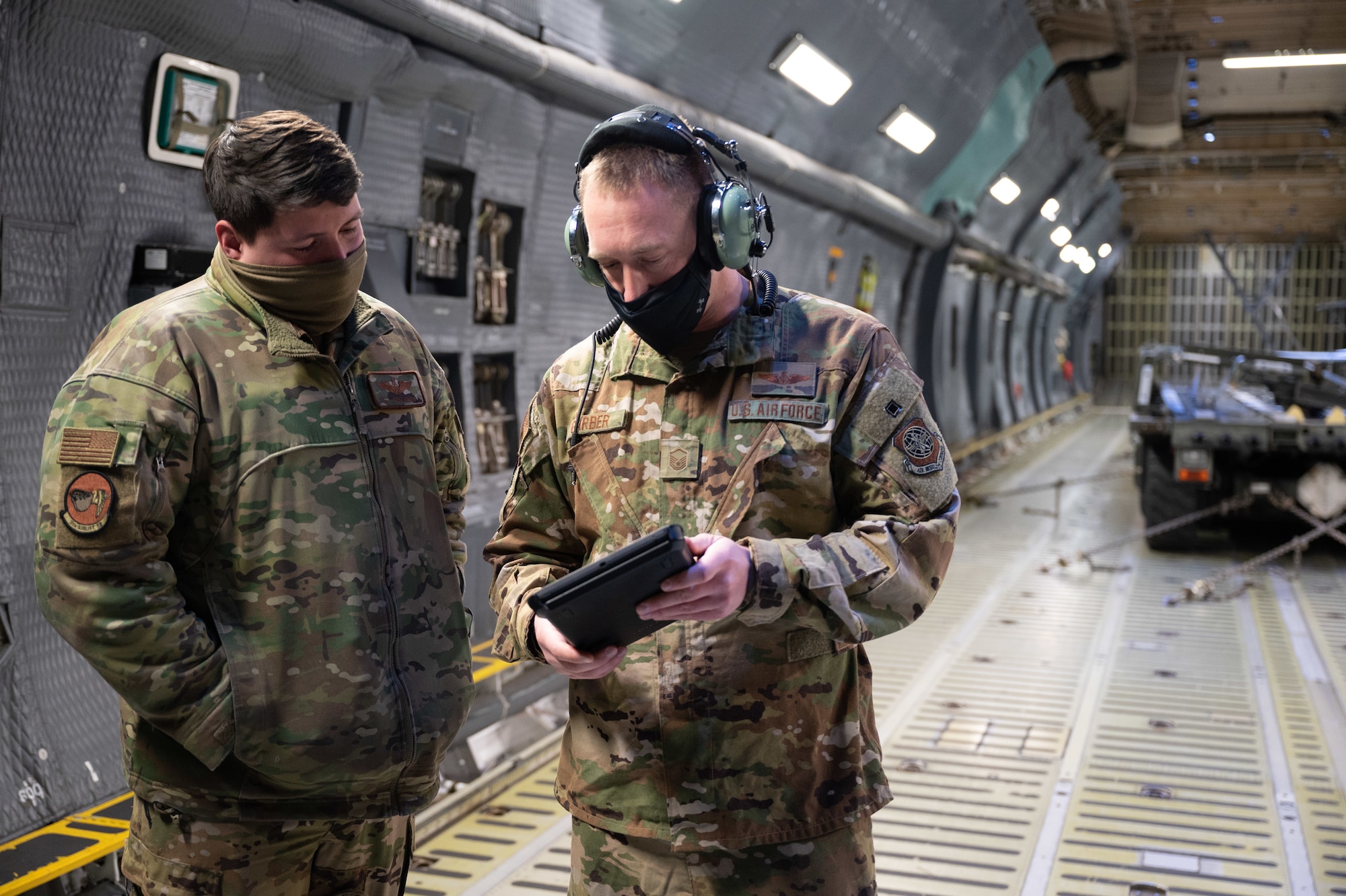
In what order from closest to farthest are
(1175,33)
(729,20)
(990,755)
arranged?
(990,755)
(729,20)
(1175,33)

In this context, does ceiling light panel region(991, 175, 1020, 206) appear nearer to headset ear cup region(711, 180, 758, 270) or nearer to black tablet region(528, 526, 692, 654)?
headset ear cup region(711, 180, 758, 270)

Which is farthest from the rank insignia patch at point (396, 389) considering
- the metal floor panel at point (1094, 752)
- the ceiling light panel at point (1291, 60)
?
the ceiling light panel at point (1291, 60)

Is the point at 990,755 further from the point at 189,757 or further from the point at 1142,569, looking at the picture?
the point at 1142,569

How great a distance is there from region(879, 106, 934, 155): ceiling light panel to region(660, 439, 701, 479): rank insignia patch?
8.37m

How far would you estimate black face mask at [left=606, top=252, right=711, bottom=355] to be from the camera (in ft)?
5.95

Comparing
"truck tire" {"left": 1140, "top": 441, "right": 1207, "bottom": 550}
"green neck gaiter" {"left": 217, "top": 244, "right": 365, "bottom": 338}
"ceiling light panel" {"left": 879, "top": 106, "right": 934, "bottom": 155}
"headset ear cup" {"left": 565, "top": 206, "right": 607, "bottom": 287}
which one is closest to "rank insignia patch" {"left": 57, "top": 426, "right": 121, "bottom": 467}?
"green neck gaiter" {"left": 217, "top": 244, "right": 365, "bottom": 338}

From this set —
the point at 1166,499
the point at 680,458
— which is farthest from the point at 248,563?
the point at 1166,499

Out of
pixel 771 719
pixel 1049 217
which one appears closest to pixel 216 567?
pixel 771 719

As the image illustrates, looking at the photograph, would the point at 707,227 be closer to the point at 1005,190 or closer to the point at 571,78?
the point at 571,78

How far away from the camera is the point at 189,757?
2.01m

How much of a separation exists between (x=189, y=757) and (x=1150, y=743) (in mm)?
4188

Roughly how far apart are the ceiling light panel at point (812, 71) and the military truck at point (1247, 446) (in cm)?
340

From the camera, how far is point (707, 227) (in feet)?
5.94

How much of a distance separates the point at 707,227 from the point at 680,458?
1.15 feet
